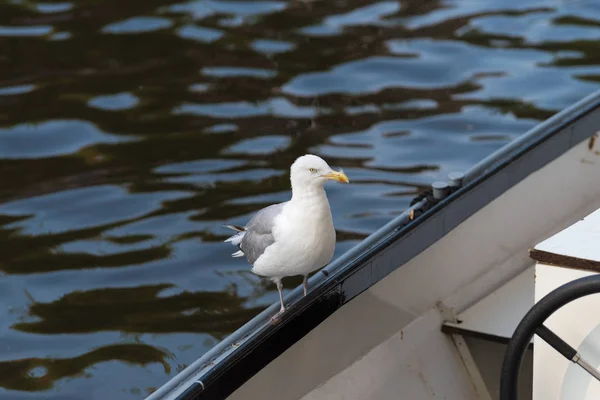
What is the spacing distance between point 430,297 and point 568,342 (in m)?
1.12

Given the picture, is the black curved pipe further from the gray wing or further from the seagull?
the gray wing

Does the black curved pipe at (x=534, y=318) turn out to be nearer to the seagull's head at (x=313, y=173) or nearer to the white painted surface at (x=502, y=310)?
Answer: the seagull's head at (x=313, y=173)

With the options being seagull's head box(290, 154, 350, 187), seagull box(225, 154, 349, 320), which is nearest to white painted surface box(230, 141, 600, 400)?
seagull box(225, 154, 349, 320)

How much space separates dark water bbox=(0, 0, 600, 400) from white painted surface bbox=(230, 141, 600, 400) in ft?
6.06

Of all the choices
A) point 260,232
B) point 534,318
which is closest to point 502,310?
point 260,232

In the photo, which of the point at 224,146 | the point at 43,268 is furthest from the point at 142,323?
the point at 224,146

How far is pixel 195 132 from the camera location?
757cm

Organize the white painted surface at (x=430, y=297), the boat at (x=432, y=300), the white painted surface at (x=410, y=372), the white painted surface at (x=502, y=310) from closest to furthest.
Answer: the boat at (x=432, y=300) < the white painted surface at (x=430, y=297) < the white painted surface at (x=410, y=372) < the white painted surface at (x=502, y=310)

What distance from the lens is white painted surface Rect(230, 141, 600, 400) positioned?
3.19m

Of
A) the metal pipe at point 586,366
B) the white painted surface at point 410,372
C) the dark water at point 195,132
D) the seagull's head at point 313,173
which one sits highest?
the seagull's head at point 313,173

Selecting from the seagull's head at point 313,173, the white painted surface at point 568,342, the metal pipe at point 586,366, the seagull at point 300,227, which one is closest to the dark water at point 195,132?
the seagull at point 300,227

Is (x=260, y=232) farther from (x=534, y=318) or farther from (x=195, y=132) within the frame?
(x=195, y=132)

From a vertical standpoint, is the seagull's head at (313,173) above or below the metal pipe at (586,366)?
above

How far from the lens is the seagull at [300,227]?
2938mm
